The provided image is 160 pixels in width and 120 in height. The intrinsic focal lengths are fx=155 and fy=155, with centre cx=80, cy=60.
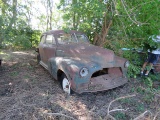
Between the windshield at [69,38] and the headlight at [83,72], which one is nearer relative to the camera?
the headlight at [83,72]

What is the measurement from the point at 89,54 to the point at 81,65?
690 millimetres

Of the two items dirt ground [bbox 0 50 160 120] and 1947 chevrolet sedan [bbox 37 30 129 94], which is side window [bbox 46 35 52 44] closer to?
1947 chevrolet sedan [bbox 37 30 129 94]

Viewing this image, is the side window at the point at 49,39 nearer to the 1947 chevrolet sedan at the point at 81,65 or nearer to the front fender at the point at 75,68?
the 1947 chevrolet sedan at the point at 81,65

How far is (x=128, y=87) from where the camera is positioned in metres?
4.36

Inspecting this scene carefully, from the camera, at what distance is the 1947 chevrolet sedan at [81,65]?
3499 millimetres

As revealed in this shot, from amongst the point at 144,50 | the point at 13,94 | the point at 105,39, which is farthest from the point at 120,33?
the point at 13,94

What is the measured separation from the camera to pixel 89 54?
4172 mm

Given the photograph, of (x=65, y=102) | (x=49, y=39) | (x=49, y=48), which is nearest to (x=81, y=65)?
(x=65, y=102)

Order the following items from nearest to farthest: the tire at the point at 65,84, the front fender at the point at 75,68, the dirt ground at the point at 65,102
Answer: the dirt ground at the point at 65,102
the front fender at the point at 75,68
the tire at the point at 65,84

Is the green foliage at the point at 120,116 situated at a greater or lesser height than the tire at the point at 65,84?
lesser

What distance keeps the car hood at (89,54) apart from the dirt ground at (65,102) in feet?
2.81

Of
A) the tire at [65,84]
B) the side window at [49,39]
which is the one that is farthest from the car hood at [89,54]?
the side window at [49,39]

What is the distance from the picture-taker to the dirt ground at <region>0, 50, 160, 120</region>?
8.92ft

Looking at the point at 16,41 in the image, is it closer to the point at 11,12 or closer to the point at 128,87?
the point at 11,12
